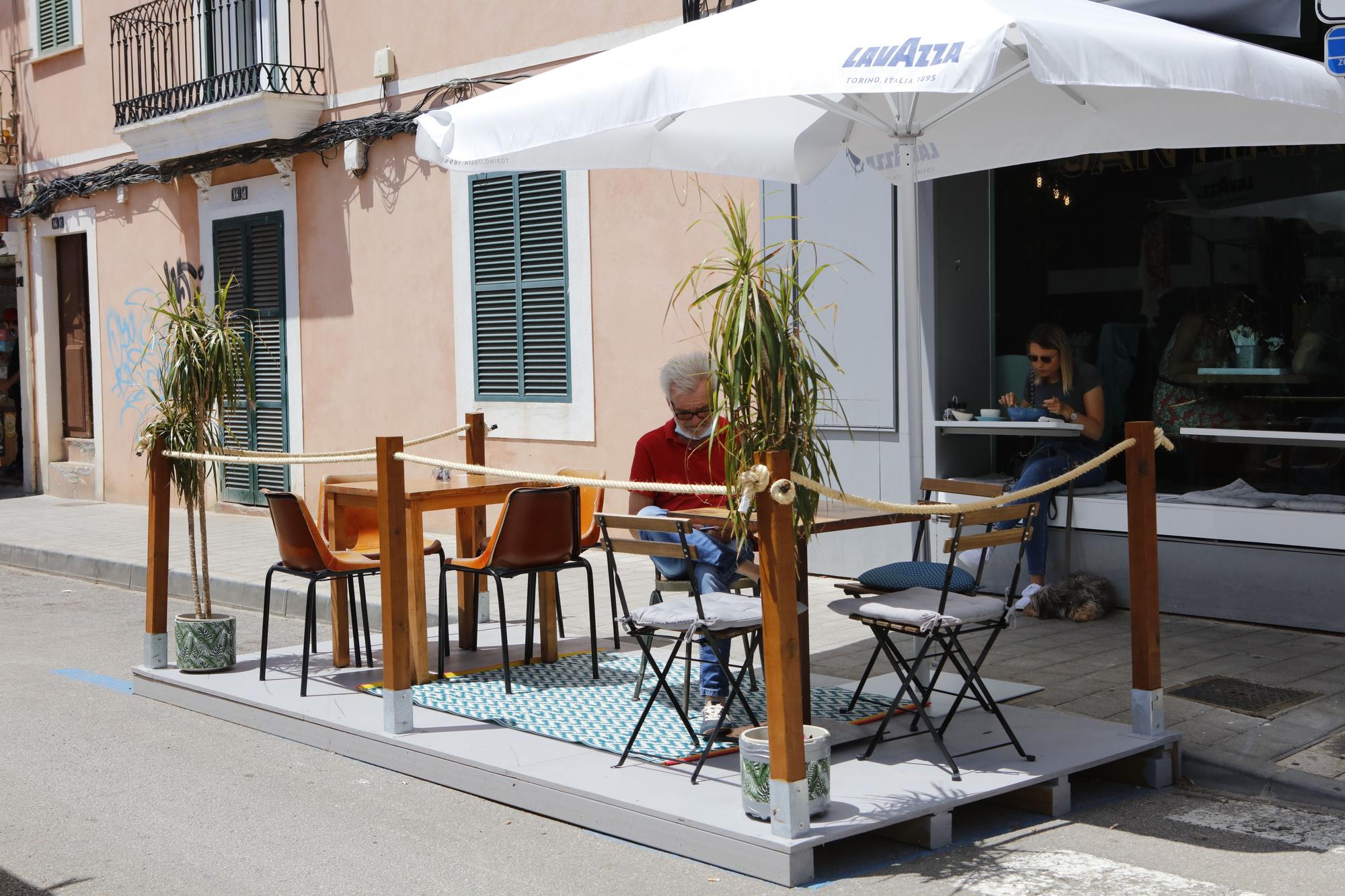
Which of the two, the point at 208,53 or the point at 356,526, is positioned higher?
the point at 208,53

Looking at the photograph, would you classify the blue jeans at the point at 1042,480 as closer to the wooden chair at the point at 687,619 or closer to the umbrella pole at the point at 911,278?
the umbrella pole at the point at 911,278

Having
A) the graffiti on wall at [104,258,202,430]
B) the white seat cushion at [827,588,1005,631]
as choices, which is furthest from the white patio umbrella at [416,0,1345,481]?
the graffiti on wall at [104,258,202,430]

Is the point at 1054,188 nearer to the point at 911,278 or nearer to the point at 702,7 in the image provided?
the point at 702,7

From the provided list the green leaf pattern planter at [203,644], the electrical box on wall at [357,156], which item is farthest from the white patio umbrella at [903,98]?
the electrical box on wall at [357,156]

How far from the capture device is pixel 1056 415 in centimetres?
846

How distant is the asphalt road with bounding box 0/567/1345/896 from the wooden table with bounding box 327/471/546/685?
96 centimetres

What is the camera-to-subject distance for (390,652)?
18.6 ft

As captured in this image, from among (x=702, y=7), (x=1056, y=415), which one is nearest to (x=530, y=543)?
(x=1056, y=415)

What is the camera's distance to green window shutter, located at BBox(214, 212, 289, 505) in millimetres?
14578

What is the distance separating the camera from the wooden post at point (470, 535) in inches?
291

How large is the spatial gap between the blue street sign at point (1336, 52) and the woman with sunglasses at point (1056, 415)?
301cm

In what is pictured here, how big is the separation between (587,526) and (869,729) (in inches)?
101

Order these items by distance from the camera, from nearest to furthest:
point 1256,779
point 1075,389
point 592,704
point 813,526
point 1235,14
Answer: point 813,526
point 1256,779
point 592,704
point 1235,14
point 1075,389

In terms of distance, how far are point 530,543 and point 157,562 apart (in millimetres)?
1910
